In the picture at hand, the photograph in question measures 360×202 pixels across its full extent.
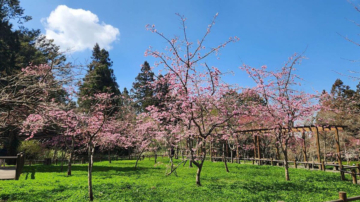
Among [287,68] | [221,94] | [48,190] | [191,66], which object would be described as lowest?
[48,190]

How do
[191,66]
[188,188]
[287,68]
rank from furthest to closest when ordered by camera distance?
[287,68] < [191,66] < [188,188]

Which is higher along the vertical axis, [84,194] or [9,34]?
[9,34]

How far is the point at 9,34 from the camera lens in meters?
25.9

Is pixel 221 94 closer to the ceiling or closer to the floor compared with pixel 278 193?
closer to the ceiling

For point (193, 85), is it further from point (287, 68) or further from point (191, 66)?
point (287, 68)

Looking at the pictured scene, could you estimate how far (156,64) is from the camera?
10.9 meters

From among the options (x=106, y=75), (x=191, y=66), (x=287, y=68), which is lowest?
(x=191, y=66)

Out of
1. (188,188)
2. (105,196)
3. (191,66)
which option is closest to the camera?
(105,196)

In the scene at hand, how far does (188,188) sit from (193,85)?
5170mm

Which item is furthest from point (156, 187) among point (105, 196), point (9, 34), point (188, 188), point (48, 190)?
point (9, 34)

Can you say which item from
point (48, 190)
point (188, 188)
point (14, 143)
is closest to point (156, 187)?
point (188, 188)

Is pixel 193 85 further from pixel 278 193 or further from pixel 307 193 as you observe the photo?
pixel 307 193

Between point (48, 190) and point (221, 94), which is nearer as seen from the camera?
point (48, 190)

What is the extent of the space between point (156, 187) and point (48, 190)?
479 cm
